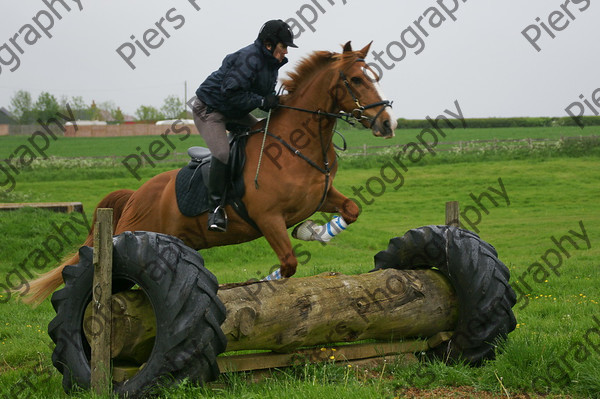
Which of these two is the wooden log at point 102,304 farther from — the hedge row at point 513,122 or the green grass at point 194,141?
the hedge row at point 513,122

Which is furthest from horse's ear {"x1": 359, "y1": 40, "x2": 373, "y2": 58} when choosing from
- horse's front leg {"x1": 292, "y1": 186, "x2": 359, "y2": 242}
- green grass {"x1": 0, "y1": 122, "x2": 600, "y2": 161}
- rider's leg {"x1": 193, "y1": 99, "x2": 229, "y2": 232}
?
green grass {"x1": 0, "y1": 122, "x2": 600, "y2": 161}

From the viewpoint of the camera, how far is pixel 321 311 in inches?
191

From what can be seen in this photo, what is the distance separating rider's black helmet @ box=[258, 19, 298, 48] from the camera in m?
5.71

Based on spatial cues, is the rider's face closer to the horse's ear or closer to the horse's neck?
the horse's neck

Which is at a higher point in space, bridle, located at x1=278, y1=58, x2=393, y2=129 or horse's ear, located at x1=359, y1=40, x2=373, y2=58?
horse's ear, located at x1=359, y1=40, x2=373, y2=58

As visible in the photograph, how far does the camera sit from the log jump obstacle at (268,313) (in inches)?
166

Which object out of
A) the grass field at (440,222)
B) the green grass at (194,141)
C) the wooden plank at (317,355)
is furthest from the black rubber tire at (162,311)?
the green grass at (194,141)

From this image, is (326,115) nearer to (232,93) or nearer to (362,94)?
(362,94)

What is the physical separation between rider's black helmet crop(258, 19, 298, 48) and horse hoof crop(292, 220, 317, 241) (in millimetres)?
1656

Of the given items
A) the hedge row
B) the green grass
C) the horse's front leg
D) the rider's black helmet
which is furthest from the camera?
the hedge row

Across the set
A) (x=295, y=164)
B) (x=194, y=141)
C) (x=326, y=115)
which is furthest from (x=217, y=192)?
(x=194, y=141)

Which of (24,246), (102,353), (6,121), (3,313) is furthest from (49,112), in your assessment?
(102,353)

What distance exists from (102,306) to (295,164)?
218 cm

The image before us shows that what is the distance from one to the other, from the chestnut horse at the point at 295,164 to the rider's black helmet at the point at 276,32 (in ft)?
1.54
